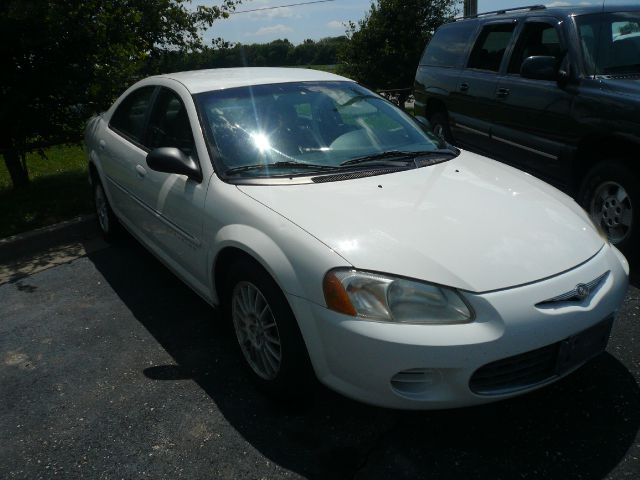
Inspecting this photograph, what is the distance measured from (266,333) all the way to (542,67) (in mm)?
3384

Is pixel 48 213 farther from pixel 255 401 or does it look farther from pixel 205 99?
pixel 255 401

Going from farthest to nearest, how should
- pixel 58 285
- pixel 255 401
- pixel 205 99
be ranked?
pixel 58 285
pixel 205 99
pixel 255 401

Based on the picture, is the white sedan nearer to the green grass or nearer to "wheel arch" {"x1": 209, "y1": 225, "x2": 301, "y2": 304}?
"wheel arch" {"x1": 209, "y1": 225, "x2": 301, "y2": 304}

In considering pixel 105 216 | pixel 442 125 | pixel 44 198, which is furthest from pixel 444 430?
pixel 44 198

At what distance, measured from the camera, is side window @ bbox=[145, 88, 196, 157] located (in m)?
3.35

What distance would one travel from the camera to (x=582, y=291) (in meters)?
2.34

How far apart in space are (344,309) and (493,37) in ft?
14.9

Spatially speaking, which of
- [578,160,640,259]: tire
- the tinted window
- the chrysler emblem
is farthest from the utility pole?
the chrysler emblem

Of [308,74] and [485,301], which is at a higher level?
[308,74]

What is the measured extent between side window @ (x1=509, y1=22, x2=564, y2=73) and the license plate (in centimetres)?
307

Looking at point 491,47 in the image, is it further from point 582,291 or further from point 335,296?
point 335,296

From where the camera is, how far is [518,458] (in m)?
2.33

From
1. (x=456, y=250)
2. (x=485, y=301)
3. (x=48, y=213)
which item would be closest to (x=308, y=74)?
(x=456, y=250)

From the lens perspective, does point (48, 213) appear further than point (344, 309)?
Yes
